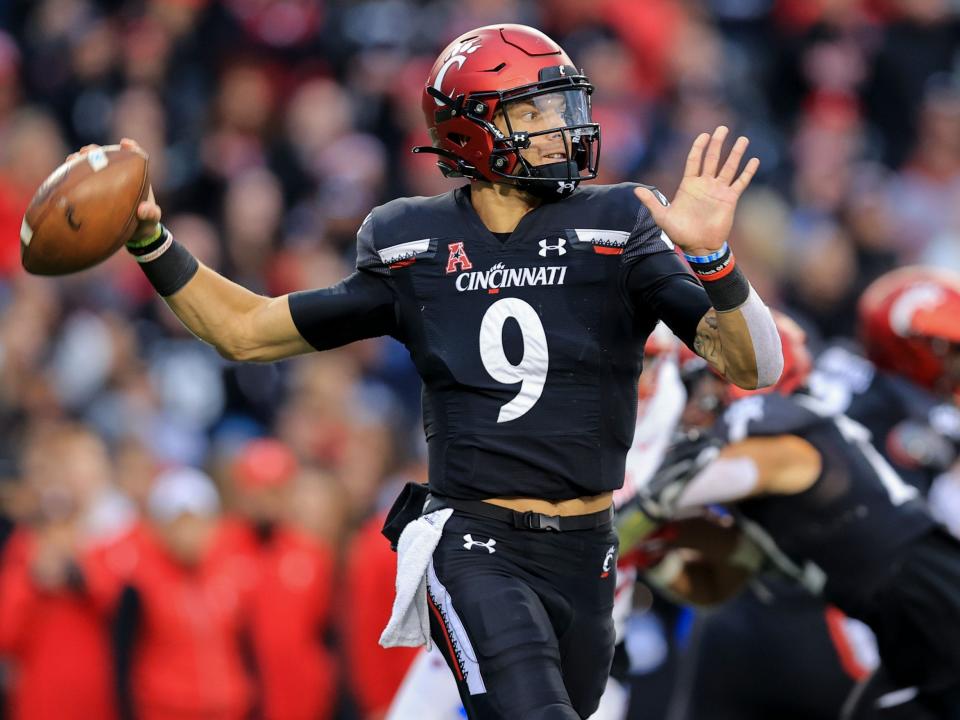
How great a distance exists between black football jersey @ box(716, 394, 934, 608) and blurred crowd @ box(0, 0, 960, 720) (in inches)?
109

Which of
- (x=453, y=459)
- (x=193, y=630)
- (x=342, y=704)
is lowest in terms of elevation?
(x=342, y=704)

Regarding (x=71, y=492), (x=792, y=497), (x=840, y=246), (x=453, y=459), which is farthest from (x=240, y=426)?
(x=453, y=459)

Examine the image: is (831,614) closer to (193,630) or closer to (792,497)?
(792,497)

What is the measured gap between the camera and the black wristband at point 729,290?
12.8 ft

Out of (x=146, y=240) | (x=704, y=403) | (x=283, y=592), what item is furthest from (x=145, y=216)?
(x=283, y=592)

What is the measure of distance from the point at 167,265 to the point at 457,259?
2.64 feet

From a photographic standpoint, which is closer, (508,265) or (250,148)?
(508,265)

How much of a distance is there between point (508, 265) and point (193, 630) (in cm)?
425

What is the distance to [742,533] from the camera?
6027mm

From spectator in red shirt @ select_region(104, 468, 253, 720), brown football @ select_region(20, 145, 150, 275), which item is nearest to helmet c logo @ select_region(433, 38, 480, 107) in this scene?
brown football @ select_region(20, 145, 150, 275)

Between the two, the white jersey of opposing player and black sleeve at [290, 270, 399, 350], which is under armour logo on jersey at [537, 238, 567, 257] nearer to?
black sleeve at [290, 270, 399, 350]

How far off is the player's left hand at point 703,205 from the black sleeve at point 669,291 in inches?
8.9

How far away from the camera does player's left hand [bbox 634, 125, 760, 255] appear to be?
153 inches

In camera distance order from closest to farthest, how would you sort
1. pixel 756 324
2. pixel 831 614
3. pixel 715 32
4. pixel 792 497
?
pixel 756 324 < pixel 792 497 < pixel 831 614 < pixel 715 32
